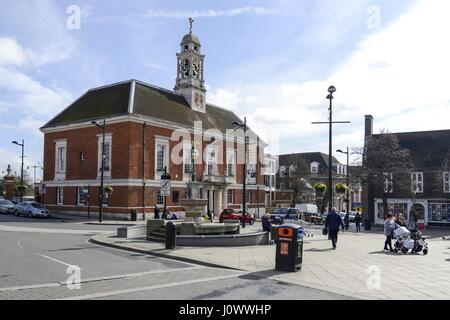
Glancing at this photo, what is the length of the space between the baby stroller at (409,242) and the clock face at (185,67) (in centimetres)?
3902

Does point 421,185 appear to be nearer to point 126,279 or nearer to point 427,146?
point 427,146

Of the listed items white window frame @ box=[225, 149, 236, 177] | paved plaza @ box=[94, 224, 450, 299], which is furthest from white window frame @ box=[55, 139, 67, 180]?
paved plaza @ box=[94, 224, 450, 299]

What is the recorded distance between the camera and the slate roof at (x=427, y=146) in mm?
45625

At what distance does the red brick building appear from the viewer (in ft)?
134

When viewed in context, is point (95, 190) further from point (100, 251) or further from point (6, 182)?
point (6, 182)

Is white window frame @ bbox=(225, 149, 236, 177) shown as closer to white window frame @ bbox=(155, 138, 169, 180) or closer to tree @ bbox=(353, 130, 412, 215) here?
white window frame @ bbox=(155, 138, 169, 180)

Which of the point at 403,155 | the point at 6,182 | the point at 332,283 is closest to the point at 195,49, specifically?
the point at 403,155

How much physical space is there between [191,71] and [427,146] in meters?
27.9

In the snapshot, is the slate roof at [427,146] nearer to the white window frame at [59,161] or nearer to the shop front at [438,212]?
the shop front at [438,212]

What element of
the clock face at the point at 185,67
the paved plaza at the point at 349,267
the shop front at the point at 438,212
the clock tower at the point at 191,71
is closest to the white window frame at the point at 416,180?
the shop front at the point at 438,212

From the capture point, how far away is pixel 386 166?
41531 millimetres

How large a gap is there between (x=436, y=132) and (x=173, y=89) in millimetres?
30758

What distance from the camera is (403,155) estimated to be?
41719mm

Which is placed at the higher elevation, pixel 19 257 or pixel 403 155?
pixel 403 155
